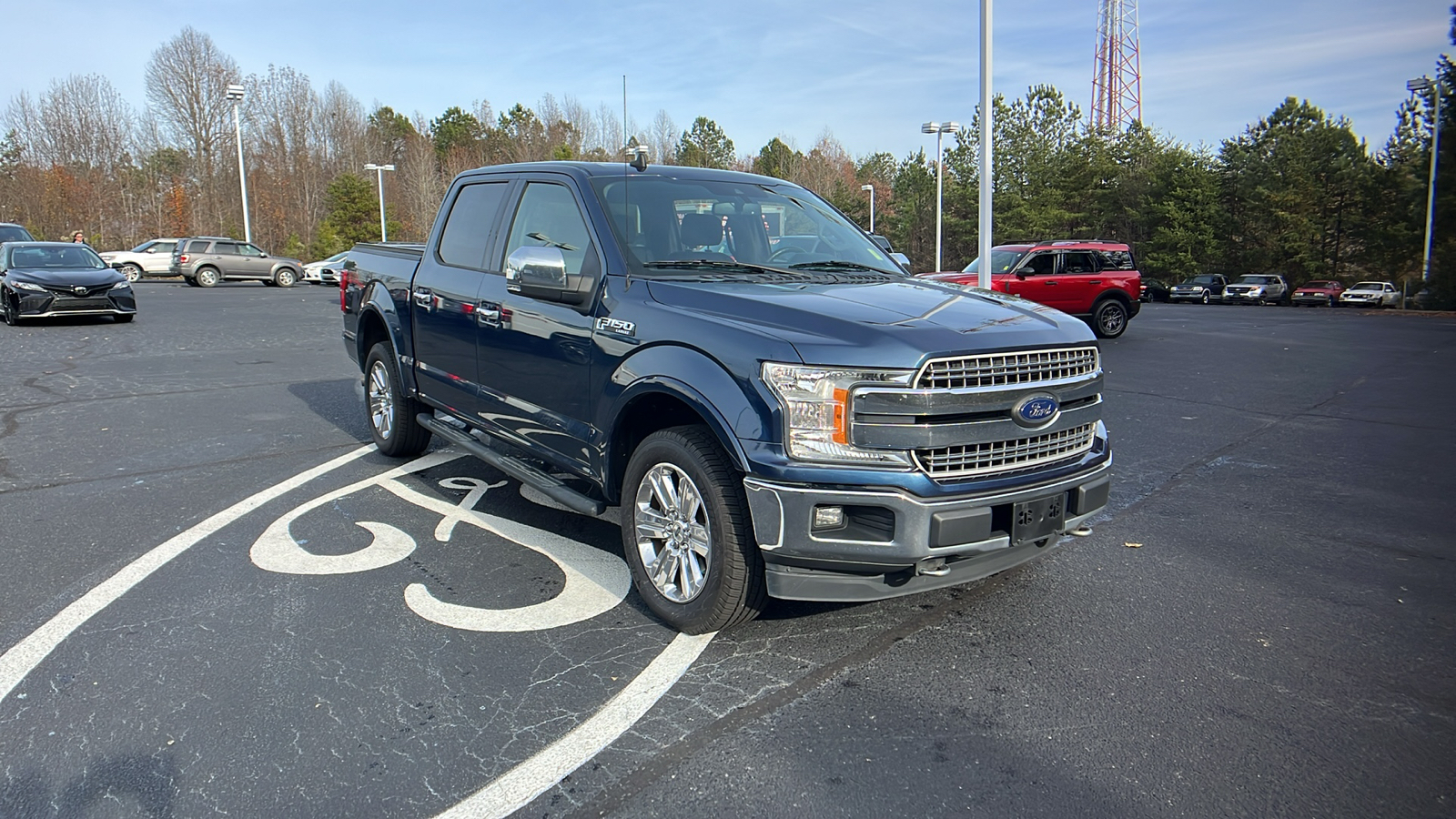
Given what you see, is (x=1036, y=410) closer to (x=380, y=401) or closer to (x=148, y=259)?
(x=380, y=401)

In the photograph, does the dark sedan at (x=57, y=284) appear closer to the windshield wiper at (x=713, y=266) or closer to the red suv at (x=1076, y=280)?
the red suv at (x=1076, y=280)

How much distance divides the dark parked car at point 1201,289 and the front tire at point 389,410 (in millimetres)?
46707

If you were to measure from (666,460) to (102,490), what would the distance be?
432 cm

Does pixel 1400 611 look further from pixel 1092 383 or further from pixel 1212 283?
pixel 1212 283

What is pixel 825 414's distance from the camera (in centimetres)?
329

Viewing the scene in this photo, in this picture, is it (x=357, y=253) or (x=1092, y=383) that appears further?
(x=357, y=253)

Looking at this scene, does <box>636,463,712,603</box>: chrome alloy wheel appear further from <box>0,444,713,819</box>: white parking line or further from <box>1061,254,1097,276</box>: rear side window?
<box>1061,254,1097,276</box>: rear side window

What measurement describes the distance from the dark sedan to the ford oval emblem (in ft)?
60.0

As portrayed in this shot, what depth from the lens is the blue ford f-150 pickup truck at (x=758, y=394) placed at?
3291 mm

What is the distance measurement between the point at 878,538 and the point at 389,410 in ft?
15.0

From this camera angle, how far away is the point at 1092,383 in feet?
13.0

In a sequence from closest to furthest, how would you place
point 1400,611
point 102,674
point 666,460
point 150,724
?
point 150,724 < point 102,674 < point 666,460 < point 1400,611

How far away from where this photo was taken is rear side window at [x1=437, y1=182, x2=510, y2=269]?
215 inches

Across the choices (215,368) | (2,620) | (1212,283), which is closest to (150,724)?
(2,620)
